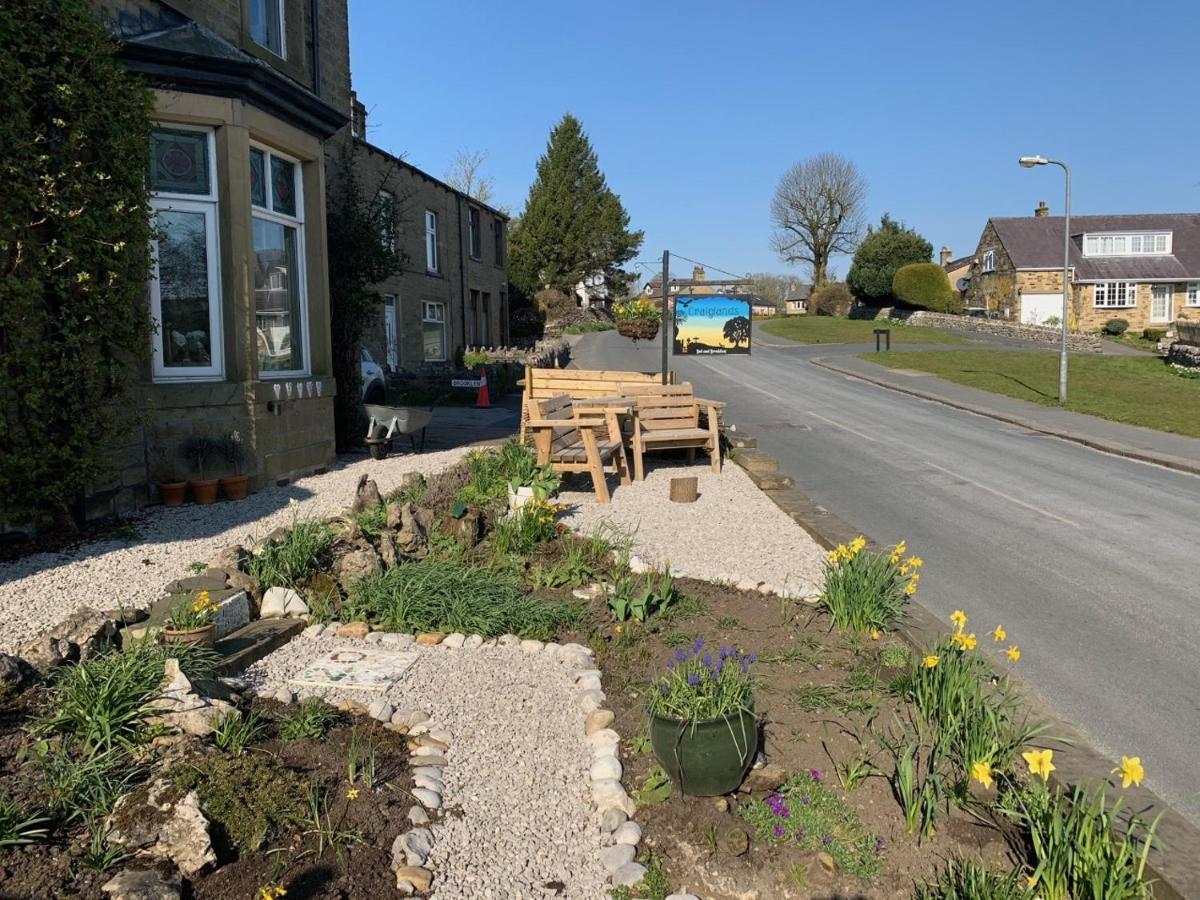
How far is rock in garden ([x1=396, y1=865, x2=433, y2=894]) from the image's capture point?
2979 millimetres

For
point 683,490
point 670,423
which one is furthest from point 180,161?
point 670,423

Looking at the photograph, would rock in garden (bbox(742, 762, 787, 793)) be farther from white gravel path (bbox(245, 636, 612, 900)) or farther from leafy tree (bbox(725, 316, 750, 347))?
leafy tree (bbox(725, 316, 750, 347))

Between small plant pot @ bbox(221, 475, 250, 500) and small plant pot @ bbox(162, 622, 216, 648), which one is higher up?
small plant pot @ bbox(221, 475, 250, 500)

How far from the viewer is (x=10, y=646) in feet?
15.4

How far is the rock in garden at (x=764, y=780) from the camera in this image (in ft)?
12.1

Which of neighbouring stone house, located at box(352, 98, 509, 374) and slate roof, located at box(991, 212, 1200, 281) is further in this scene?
slate roof, located at box(991, 212, 1200, 281)

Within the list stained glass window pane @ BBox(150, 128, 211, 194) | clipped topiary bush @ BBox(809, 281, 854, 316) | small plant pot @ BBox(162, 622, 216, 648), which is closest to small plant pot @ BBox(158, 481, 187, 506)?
stained glass window pane @ BBox(150, 128, 211, 194)

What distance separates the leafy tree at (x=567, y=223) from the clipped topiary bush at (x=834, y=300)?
569 inches

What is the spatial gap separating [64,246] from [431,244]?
2197 cm

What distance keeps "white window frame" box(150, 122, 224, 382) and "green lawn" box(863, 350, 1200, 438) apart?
1696 centimetres

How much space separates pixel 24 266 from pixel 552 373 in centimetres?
698

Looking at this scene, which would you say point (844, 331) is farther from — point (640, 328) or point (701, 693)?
point (701, 693)

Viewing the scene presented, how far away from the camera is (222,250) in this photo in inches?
354

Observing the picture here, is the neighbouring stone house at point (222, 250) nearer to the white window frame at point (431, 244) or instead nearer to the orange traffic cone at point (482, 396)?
the orange traffic cone at point (482, 396)
